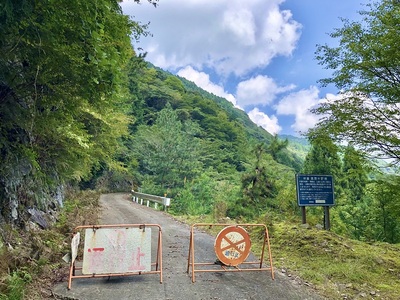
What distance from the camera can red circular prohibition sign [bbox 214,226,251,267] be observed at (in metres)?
6.18

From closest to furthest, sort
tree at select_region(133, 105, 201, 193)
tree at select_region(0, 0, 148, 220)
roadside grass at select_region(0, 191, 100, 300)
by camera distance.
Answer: tree at select_region(0, 0, 148, 220) → roadside grass at select_region(0, 191, 100, 300) → tree at select_region(133, 105, 201, 193)

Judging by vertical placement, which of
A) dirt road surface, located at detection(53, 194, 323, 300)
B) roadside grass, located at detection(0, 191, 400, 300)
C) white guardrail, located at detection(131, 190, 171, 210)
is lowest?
dirt road surface, located at detection(53, 194, 323, 300)

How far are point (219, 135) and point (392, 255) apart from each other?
4803cm

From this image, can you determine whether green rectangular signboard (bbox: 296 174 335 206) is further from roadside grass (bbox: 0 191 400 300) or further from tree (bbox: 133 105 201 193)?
tree (bbox: 133 105 201 193)

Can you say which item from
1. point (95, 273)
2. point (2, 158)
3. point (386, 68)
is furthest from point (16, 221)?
point (386, 68)

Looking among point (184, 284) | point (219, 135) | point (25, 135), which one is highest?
point (219, 135)

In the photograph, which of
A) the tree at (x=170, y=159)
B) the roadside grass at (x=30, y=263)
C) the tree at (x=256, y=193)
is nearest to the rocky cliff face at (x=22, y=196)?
the roadside grass at (x=30, y=263)

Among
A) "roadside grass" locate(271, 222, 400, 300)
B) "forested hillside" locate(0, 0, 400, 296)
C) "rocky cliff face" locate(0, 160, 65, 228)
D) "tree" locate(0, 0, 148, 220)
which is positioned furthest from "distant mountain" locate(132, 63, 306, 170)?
"tree" locate(0, 0, 148, 220)

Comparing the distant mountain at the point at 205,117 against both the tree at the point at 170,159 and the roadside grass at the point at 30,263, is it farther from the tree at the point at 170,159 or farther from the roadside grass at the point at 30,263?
the roadside grass at the point at 30,263

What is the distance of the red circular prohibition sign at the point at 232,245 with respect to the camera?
243 inches

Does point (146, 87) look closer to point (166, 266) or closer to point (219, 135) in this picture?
point (219, 135)

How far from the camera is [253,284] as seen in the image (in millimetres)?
5773

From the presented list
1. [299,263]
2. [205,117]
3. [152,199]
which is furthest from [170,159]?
[205,117]

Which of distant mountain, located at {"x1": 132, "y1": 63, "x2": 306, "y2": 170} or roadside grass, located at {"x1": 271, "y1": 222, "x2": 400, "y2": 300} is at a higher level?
distant mountain, located at {"x1": 132, "y1": 63, "x2": 306, "y2": 170}
